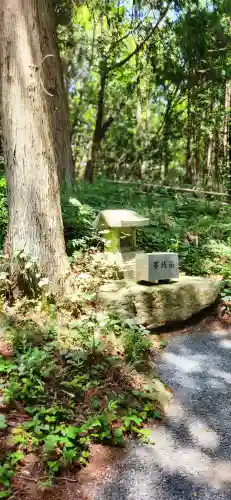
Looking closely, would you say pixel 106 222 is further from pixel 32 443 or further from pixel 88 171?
pixel 88 171

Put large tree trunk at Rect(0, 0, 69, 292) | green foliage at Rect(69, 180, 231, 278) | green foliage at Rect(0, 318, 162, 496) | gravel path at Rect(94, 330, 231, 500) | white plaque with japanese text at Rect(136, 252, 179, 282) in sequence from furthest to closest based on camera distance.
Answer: green foliage at Rect(69, 180, 231, 278) < white plaque with japanese text at Rect(136, 252, 179, 282) < large tree trunk at Rect(0, 0, 69, 292) < green foliage at Rect(0, 318, 162, 496) < gravel path at Rect(94, 330, 231, 500)

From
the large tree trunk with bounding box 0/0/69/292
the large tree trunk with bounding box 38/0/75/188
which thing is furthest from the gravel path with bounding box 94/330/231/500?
the large tree trunk with bounding box 38/0/75/188

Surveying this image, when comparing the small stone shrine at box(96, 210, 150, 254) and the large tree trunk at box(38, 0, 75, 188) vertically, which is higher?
the large tree trunk at box(38, 0, 75, 188)

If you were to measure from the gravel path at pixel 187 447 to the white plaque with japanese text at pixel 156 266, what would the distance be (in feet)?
3.24

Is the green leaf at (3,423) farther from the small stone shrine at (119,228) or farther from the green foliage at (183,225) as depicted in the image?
the green foliage at (183,225)

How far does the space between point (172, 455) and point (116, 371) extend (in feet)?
3.07

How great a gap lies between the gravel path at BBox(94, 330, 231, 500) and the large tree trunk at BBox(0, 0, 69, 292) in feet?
5.97

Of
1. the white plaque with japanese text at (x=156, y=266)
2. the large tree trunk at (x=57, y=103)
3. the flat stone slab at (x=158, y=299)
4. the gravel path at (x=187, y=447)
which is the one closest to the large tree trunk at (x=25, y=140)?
the flat stone slab at (x=158, y=299)

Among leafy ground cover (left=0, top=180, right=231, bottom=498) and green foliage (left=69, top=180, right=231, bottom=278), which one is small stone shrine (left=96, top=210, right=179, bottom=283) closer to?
leafy ground cover (left=0, top=180, right=231, bottom=498)

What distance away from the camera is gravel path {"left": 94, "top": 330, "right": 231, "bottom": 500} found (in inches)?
118

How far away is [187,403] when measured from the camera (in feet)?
13.4

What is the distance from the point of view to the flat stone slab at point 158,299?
199 inches

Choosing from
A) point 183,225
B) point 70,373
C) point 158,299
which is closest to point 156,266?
point 158,299

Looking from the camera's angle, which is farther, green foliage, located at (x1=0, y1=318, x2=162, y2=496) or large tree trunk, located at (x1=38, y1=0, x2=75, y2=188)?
large tree trunk, located at (x1=38, y1=0, x2=75, y2=188)
